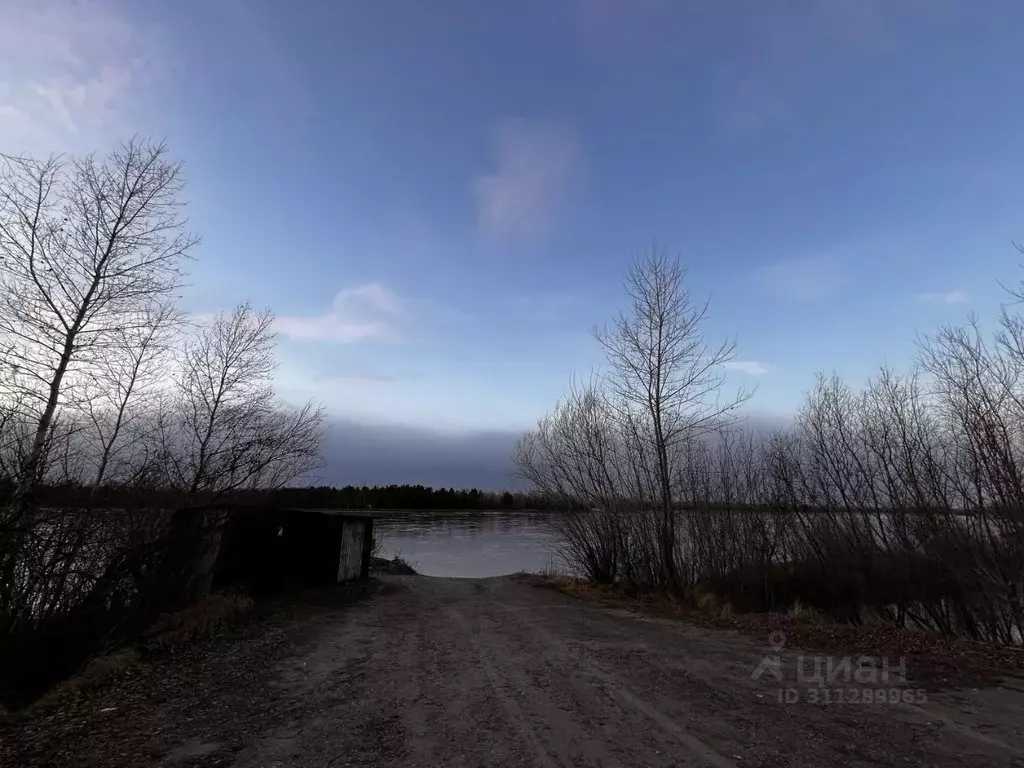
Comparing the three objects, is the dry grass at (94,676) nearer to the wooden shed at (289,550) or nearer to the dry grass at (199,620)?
the dry grass at (199,620)

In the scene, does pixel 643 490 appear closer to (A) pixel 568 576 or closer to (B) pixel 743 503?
(B) pixel 743 503

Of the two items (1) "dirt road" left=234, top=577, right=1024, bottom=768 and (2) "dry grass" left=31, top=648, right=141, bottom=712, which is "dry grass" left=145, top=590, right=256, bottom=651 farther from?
(1) "dirt road" left=234, top=577, right=1024, bottom=768

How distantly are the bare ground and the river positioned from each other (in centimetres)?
1074

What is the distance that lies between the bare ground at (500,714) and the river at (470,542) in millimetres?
10743

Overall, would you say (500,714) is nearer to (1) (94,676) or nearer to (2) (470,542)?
(1) (94,676)

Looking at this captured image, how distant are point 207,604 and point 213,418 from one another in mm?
6165

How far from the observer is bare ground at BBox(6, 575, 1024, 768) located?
4359 mm

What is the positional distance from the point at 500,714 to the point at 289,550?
28.3 ft

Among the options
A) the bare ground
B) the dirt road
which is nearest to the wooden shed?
the bare ground

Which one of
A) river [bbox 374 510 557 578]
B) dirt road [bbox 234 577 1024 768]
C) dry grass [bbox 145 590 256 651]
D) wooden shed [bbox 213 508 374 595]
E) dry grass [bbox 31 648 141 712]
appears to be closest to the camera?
dirt road [bbox 234 577 1024 768]

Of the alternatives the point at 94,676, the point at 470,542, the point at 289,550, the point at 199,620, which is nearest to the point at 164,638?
the point at 199,620

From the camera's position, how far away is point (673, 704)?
5434 millimetres

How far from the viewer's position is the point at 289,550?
12359 millimetres

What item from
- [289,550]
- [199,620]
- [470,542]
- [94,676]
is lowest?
[470,542]
